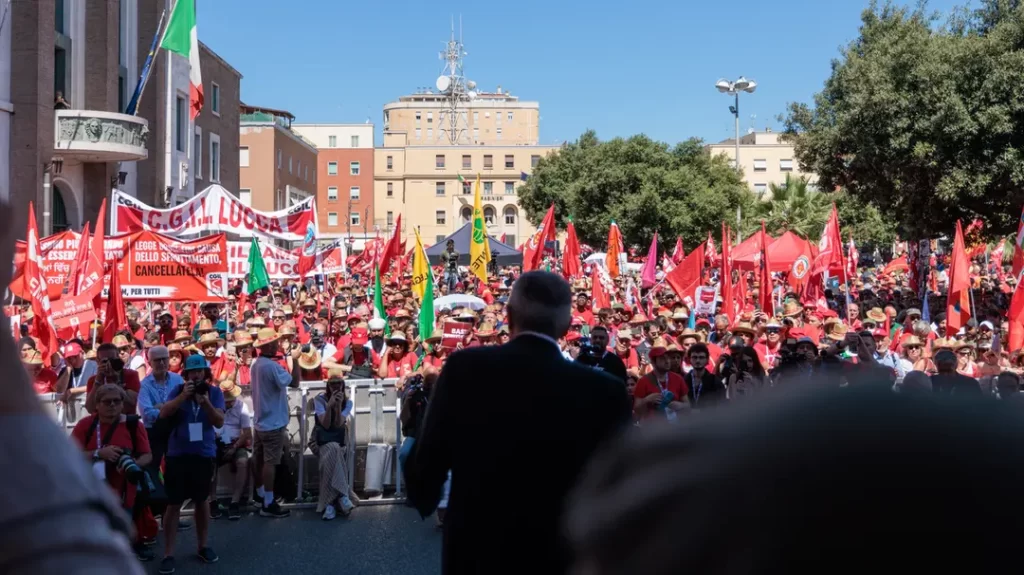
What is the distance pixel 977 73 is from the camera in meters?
22.5

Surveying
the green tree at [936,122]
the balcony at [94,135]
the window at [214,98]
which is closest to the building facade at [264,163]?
the window at [214,98]

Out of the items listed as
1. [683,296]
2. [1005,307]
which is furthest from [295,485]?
[1005,307]

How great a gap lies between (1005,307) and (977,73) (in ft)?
15.8

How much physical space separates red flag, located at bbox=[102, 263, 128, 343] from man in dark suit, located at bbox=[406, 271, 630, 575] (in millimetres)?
10885

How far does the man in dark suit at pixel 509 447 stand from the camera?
2842 mm

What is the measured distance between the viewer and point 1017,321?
13023 millimetres

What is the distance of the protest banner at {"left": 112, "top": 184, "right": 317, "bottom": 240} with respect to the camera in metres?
16.1

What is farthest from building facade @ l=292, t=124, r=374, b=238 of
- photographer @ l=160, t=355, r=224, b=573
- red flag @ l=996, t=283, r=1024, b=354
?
photographer @ l=160, t=355, r=224, b=573

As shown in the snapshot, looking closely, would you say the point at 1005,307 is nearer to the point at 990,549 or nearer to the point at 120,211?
the point at 120,211

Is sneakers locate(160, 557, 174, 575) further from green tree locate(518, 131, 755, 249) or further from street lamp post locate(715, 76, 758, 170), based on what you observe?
green tree locate(518, 131, 755, 249)

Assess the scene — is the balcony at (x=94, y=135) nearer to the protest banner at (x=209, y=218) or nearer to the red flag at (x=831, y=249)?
the protest banner at (x=209, y=218)

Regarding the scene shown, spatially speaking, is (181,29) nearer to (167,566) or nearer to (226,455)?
(226,455)

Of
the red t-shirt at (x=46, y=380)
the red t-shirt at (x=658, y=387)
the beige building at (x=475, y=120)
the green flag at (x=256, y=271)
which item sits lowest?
the red t-shirt at (x=46, y=380)

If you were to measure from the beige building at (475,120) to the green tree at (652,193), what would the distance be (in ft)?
247
